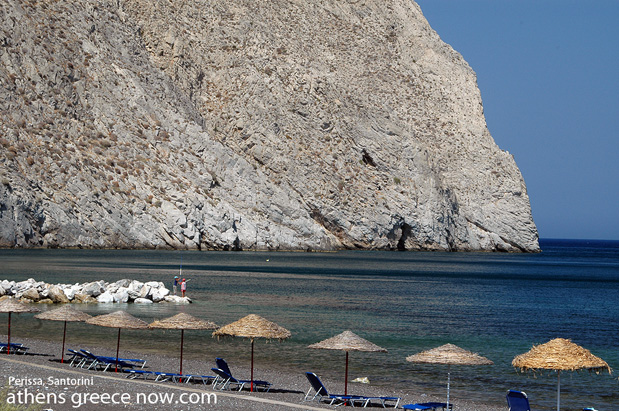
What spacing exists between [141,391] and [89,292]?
23716 millimetres

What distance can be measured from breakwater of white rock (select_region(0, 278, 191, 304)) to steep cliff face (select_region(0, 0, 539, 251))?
3603cm

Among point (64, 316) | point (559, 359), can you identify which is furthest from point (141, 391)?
point (559, 359)

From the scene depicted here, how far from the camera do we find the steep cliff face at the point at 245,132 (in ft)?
284

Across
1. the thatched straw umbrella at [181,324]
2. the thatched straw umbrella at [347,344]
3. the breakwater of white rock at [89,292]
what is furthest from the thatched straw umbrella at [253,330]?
the breakwater of white rock at [89,292]

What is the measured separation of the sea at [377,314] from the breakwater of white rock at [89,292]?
0.99m

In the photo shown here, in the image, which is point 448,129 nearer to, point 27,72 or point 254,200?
point 254,200

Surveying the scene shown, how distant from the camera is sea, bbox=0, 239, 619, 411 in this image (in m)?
25.4

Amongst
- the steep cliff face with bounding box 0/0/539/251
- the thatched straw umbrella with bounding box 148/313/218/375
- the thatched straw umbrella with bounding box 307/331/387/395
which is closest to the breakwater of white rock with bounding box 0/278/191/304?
the thatched straw umbrella with bounding box 148/313/218/375

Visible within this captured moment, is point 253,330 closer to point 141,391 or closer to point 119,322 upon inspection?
point 141,391

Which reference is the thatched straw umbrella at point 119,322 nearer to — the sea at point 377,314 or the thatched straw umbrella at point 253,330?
the thatched straw umbrella at point 253,330

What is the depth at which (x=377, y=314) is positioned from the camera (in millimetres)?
42375

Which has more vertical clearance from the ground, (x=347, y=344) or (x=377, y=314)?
(x=347, y=344)

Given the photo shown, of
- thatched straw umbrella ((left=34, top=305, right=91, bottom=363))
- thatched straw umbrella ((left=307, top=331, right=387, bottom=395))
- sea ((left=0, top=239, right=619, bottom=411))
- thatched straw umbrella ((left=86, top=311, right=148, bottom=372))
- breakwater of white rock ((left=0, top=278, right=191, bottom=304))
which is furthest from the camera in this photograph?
breakwater of white rock ((left=0, top=278, right=191, bottom=304))

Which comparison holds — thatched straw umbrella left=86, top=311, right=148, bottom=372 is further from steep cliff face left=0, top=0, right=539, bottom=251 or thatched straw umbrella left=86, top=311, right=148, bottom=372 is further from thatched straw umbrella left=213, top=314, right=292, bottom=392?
steep cliff face left=0, top=0, right=539, bottom=251
